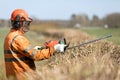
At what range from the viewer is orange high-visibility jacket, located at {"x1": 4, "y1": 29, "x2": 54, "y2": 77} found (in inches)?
364

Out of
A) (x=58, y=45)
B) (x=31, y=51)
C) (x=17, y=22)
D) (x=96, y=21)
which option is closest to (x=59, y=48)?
(x=58, y=45)

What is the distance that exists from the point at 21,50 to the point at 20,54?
21 centimetres

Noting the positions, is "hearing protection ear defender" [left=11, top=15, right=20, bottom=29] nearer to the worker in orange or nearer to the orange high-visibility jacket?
the worker in orange

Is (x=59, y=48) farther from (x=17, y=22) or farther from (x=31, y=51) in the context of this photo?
(x=17, y=22)

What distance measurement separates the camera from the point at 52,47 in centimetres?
940

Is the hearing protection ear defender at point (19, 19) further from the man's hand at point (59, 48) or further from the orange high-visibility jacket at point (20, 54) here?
the man's hand at point (59, 48)

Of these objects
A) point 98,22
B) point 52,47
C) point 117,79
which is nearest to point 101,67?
point 117,79

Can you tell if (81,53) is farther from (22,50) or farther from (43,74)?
(43,74)

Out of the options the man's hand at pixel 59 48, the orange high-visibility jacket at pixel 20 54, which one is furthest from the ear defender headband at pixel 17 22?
the man's hand at pixel 59 48

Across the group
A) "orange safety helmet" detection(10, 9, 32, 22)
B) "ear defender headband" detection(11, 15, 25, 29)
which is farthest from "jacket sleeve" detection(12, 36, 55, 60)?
"orange safety helmet" detection(10, 9, 32, 22)

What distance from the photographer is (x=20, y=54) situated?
948 cm

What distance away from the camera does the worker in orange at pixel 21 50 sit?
9.27 m

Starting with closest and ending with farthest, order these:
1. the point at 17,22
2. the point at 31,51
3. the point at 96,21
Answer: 1. the point at 31,51
2. the point at 17,22
3. the point at 96,21

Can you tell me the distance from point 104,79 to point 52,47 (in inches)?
89.2
